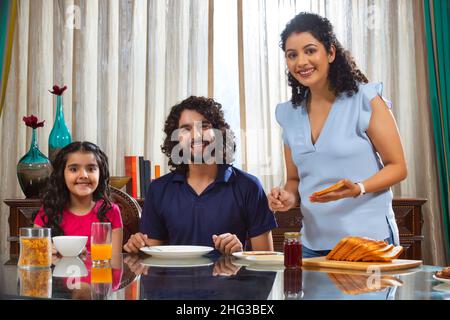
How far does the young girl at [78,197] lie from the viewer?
250cm

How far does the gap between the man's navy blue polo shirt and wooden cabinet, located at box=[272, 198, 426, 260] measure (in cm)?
126

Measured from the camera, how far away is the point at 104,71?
3992 mm

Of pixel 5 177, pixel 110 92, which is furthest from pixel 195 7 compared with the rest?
pixel 5 177

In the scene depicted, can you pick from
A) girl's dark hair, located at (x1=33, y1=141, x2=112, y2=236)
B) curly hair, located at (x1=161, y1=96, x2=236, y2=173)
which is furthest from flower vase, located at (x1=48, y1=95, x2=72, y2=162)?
curly hair, located at (x1=161, y1=96, x2=236, y2=173)

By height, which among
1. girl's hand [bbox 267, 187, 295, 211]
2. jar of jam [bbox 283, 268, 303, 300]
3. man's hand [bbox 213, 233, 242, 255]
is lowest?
jar of jam [bbox 283, 268, 303, 300]

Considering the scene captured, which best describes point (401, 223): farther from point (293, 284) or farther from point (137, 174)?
point (293, 284)

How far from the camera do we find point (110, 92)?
3.97 metres

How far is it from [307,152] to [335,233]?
0.29 meters

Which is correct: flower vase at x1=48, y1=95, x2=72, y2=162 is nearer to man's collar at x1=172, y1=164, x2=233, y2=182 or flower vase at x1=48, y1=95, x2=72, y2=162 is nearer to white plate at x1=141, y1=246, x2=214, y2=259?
man's collar at x1=172, y1=164, x2=233, y2=182

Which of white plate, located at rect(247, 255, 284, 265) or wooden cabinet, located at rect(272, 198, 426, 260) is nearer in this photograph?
white plate, located at rect(247, 255, 284, 265)

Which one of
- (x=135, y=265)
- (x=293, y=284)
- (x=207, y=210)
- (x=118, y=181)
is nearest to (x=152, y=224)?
(x=207, y=210)

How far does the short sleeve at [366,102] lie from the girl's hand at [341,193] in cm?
27

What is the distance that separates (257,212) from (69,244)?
0.70 meters

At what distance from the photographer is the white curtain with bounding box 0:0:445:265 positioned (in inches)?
156
